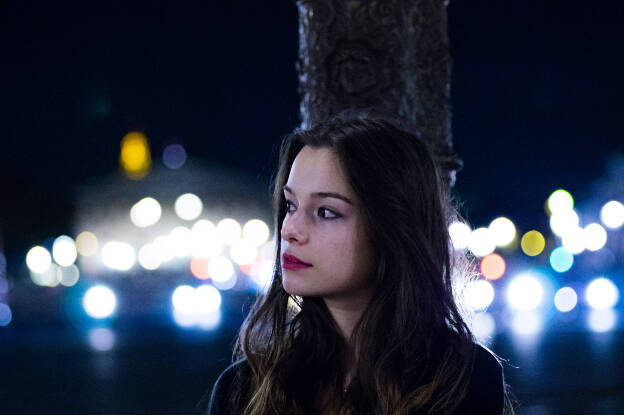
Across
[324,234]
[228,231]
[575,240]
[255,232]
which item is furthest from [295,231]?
[255,232]

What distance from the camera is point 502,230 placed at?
2913 inches

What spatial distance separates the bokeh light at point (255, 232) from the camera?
9150 cm

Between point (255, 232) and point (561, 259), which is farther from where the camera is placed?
point (255, 232)

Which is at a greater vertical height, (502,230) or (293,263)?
(502,230)

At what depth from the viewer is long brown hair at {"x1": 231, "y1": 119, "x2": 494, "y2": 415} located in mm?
2553

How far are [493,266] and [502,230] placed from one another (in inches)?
240

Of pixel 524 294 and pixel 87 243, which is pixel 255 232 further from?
pixel 524 294

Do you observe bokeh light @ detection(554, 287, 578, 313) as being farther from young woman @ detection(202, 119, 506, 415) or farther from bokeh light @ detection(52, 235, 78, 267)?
bokeh light @ detection(52, 235, 78, 267)

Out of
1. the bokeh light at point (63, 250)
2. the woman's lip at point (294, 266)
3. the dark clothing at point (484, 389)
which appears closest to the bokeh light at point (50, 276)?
the bokeh light at point (63, 250)

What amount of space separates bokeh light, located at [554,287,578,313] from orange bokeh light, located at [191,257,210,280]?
3660cm

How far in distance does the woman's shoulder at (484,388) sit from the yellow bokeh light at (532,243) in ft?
264

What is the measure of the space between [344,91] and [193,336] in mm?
16897

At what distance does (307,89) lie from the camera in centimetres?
417

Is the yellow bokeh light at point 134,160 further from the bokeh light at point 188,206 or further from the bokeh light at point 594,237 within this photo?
the bokeh light at point 594,237
